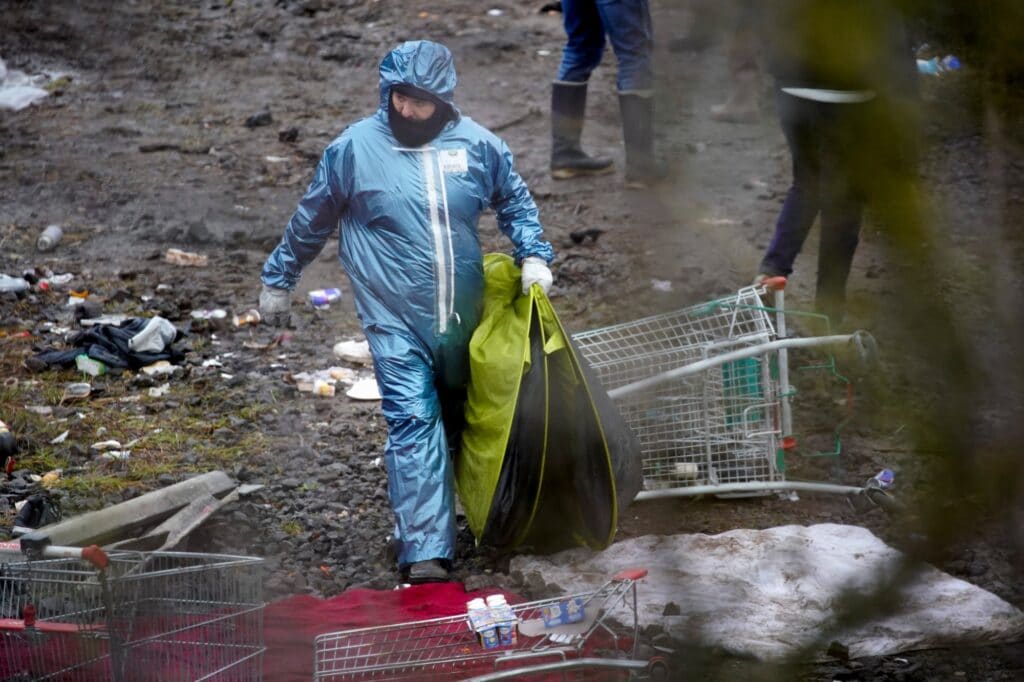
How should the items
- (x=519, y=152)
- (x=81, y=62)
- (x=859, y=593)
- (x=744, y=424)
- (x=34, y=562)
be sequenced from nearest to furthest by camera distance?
(x=859, y=593), (x=34, y=562), (x=744, y=424), (x=519, y=152), (x=81, y=62)

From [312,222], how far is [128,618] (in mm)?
1599

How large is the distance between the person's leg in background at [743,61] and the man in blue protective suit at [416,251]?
3235mm

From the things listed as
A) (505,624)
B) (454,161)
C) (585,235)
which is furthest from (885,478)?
(585,235)

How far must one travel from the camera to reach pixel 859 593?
83 cm

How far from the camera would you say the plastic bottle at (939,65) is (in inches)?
28.1

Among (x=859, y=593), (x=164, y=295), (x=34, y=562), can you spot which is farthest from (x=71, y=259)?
(x=859, y=593)

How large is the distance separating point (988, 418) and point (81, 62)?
1142cm

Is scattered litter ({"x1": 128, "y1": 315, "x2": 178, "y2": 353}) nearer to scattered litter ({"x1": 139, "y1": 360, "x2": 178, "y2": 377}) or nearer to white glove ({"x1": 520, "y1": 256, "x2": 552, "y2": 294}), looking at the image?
scattered litter ({"x1": 139, "y1": 360, "x2": 178, "y2": 377})

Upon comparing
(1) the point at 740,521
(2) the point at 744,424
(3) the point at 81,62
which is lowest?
(1) the point at 740,521

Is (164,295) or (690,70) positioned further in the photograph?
(164,295)

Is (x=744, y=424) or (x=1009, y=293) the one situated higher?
(x=1009, y=293)

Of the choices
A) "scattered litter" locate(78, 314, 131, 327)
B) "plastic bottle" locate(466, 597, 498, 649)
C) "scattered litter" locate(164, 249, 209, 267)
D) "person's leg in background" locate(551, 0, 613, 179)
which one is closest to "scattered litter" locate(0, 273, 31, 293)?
"scattered litter" locate(78, 314, 131, 327)

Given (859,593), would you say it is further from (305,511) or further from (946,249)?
(305,511)

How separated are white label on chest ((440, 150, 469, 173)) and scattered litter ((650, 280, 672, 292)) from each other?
10.8 feet
